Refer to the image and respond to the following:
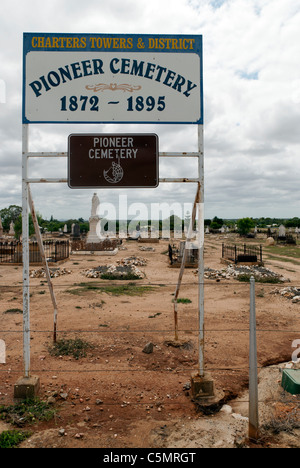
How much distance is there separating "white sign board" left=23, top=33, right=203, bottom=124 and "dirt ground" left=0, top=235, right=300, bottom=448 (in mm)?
3009

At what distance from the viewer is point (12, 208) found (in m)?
67.7

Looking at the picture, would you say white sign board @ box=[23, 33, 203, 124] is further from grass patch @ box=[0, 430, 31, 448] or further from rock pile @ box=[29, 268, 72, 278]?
rock pile @ box=[29, 268, 72, 278]

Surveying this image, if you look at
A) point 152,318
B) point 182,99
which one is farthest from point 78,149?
point 152,318

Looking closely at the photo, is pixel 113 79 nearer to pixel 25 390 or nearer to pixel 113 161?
pixel 113 161

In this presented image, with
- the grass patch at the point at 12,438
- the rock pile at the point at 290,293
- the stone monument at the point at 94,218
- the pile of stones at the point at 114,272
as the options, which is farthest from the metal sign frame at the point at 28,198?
the stone monument at the point at 94,218

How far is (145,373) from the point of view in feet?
18.1

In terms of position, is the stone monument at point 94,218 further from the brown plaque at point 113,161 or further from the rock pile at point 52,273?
the brown plaque at point 113,161

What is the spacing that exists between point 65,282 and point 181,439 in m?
13.0

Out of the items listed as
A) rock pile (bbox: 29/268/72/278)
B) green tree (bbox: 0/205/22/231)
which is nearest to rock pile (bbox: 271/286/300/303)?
rock pile (bbox: 29/268/72/278)

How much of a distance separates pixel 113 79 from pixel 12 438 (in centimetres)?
468

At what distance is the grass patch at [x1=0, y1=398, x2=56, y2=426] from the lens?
3.95 m

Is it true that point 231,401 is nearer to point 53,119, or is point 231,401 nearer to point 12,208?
point 53,119
